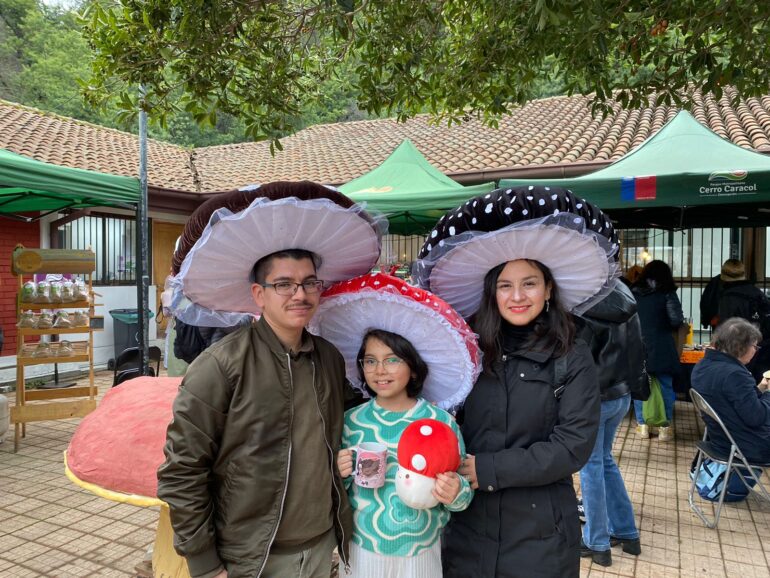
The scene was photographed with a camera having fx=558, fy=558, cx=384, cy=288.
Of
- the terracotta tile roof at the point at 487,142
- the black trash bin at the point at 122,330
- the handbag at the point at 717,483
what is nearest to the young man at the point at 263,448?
the handbag at the point at 717,483

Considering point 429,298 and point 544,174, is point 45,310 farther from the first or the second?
point 544,174

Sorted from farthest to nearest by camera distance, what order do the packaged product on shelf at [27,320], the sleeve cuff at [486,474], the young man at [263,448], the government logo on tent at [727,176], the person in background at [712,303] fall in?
the person in background at [712,303] < the packaged product on shelf at [27,320] < the government logo on tent at [727,176] < the sleeve cuff at [486,474] < the young man at [263,448]

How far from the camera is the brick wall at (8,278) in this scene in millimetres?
9133

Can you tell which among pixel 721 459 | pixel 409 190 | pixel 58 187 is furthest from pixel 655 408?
pixel 58 187

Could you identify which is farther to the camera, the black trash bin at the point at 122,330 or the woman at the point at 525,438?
the black trash bin at the point at 122,330

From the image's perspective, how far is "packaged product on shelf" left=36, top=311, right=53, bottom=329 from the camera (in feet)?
18.0

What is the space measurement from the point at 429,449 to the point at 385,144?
14038 millimetres

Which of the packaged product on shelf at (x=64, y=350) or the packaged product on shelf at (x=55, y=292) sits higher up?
the packaged product on shelf at (x=55, y=292)

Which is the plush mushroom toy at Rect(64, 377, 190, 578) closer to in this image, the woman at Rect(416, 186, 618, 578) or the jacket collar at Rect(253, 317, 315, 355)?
the jacket collar at Rect(253, 317, 315, 355)

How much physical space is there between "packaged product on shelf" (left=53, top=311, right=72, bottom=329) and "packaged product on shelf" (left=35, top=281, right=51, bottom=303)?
0.24 m

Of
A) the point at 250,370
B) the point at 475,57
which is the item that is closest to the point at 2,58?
the point at 475,57

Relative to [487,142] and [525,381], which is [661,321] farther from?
[487,142]

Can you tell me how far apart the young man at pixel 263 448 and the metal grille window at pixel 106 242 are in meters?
10.2

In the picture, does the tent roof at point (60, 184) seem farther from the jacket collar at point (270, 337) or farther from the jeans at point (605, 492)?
the jeans at point (605, 492)
